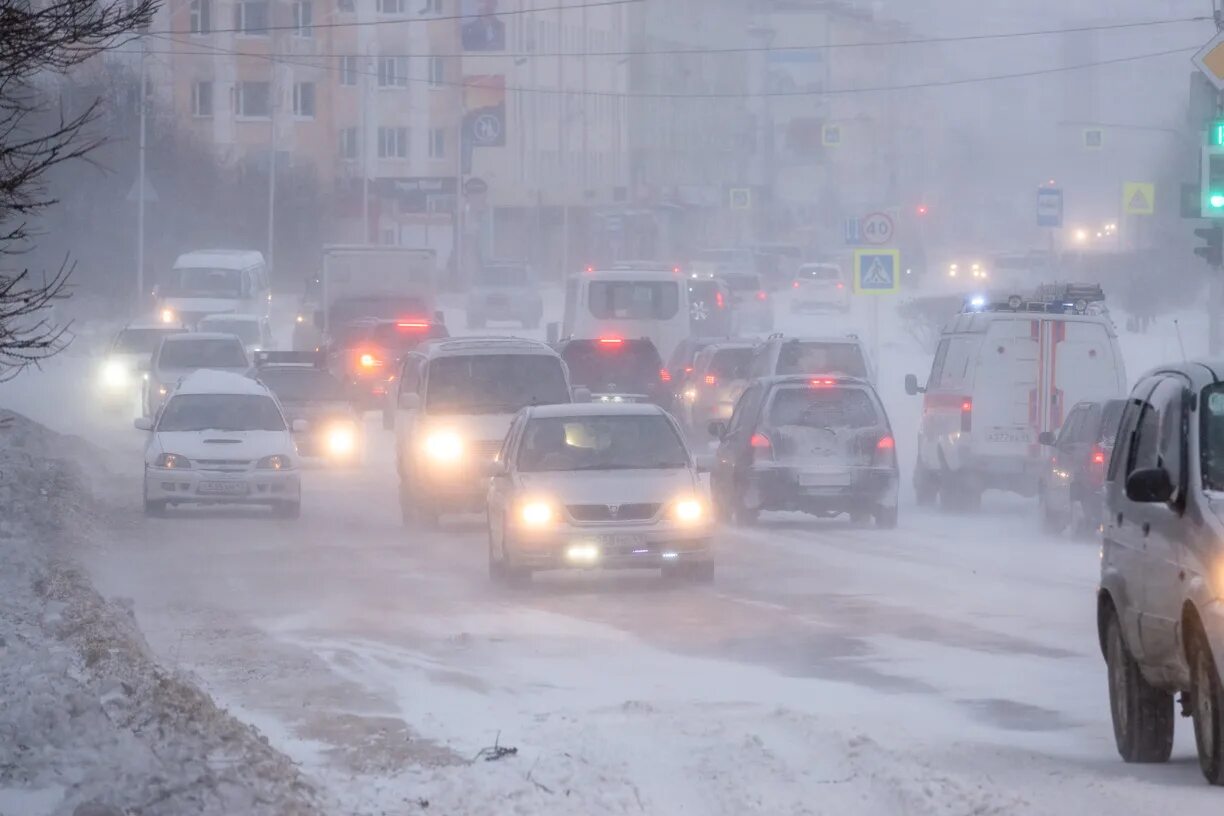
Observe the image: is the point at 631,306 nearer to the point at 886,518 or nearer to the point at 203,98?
the point at 886,518

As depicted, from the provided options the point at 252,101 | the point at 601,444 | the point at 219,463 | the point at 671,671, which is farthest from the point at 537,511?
the point at 252,101

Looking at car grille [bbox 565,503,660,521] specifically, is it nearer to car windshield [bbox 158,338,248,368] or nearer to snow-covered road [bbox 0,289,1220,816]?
snow-covered road [bbox 0,289,1220,816]

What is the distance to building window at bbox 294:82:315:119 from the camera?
305 ft

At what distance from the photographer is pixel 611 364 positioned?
3359cm

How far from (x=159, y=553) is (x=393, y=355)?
20608 millimetres

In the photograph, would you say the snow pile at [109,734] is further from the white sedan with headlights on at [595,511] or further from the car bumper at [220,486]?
the car bumper at [220,486]

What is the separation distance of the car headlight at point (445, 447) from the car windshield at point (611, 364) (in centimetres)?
1051

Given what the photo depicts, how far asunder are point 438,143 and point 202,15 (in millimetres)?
11969

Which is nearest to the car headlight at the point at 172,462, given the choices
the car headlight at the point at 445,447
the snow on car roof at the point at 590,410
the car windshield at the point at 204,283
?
the car headlight at the point at 445,447

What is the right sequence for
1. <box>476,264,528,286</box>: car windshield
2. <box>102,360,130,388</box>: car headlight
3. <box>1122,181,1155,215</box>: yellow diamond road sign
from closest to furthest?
<box>102,360,130,388</box>: car headlight < <box>1122,181,1155,215</box>: yellow diamond road sign < <box>476,264,528,286</box>: car windshield

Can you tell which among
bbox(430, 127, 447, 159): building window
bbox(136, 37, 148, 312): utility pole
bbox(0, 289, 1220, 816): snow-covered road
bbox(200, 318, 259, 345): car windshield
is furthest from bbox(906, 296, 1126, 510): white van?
bbox(430, 127, 447, 159): building window

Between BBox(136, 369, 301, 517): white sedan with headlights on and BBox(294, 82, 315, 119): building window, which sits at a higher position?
BBox(294, 82, 315, 119): building window

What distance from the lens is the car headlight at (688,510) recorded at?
17.7 metres

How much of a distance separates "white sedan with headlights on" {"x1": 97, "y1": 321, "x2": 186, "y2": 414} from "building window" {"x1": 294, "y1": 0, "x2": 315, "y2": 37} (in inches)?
1918
